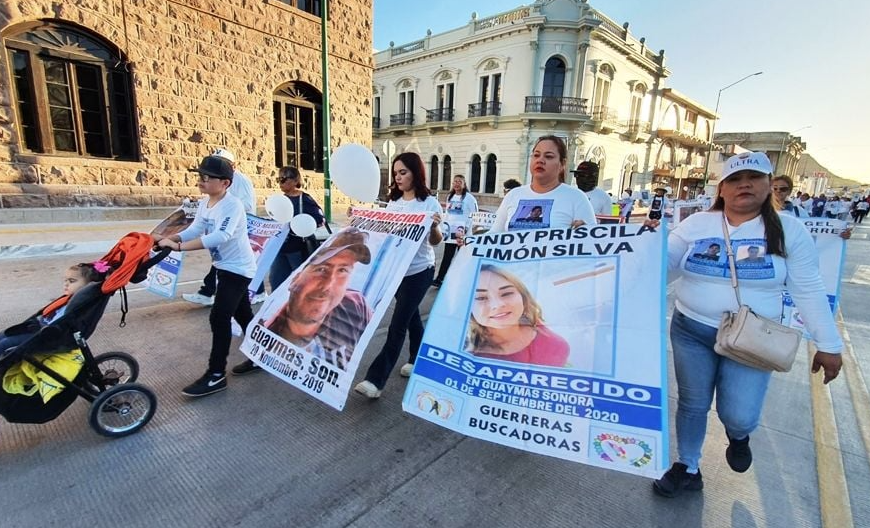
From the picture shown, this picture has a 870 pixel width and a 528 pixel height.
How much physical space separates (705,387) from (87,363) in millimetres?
Answer: 3656

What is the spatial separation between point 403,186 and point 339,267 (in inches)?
33.0

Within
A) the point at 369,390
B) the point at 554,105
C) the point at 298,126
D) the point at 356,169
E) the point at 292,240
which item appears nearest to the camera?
the point at 369,390

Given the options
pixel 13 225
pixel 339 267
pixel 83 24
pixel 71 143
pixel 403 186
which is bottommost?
pixel 13 225

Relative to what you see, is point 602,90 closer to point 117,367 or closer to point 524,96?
point 524,96

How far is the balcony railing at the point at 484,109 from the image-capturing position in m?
28.5

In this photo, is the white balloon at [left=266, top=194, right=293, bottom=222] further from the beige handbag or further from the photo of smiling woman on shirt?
the beige handbag

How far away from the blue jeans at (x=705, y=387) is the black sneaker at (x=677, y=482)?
0.05 metres

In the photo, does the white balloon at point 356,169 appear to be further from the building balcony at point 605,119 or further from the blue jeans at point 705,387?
the building balcony at point 605,119

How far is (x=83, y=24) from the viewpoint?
839 centimetres

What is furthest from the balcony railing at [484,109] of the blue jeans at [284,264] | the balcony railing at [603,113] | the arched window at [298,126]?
the blue jeans at [284,264]

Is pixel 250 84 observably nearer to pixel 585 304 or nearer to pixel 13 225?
pixel 13 225

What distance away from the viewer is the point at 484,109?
95.2 ft

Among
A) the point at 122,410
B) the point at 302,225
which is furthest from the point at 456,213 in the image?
the point at 122,410

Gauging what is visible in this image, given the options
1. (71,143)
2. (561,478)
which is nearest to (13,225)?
(71,143)
